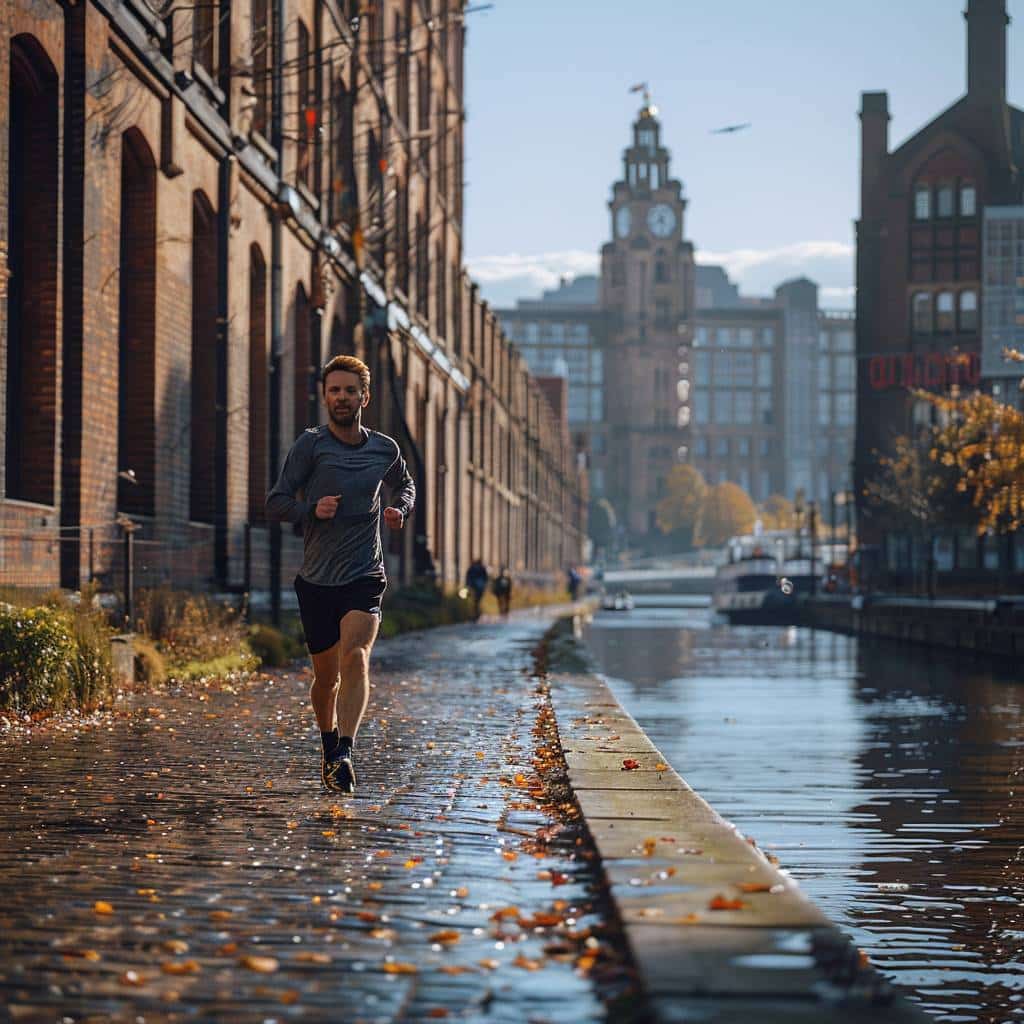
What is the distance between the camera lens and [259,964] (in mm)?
4824

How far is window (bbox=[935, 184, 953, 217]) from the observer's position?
87500 mm

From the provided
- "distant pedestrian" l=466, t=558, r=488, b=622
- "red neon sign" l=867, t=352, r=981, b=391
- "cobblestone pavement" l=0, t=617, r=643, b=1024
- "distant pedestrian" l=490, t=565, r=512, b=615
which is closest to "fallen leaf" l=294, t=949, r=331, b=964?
"cobblestone pavement" l=0, t=617, r=643, b=1024

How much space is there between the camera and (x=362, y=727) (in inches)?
507

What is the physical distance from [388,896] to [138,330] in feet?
57.1

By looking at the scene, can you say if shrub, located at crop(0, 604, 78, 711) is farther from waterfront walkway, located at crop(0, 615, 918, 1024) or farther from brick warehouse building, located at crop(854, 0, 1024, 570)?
brick warehouse building, located at crop(854, 0, 1024, 570)

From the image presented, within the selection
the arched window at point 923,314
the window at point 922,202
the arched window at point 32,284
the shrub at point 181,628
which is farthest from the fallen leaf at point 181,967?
the window at point 922,202

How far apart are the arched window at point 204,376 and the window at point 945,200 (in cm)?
6706

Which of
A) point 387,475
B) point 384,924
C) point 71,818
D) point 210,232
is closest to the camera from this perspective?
point 384,924

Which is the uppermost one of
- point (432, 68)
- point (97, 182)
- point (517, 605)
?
point (432, 68)

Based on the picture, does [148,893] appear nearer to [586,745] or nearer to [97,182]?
[586,745]

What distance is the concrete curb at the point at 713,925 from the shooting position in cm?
420

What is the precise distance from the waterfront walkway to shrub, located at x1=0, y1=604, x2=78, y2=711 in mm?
1539

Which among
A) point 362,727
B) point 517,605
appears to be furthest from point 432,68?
point 362,727

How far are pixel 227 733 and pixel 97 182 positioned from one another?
9.04 m
